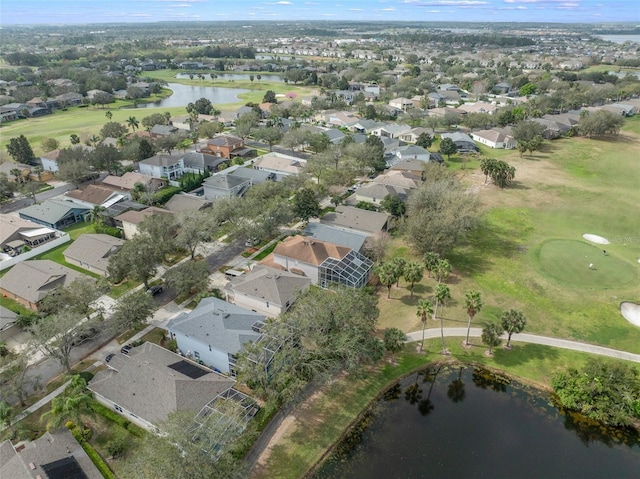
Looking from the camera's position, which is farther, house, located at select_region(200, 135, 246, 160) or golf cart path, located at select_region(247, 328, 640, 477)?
house, located at select_region(200, 135, 246, 160)

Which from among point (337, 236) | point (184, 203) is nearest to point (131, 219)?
point (184, 203)

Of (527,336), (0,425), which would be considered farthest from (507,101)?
(0,425)

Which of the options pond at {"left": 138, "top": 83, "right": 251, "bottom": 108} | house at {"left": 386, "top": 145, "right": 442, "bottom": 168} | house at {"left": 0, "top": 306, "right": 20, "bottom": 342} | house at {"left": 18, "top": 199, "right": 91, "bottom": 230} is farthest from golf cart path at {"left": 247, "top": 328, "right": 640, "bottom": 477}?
pond at {"left": 138, "top": 83, "right": 251, "bottom": 108}

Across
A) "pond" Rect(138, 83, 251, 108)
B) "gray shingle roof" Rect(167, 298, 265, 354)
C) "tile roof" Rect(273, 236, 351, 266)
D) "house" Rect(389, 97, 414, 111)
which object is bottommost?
"pond" Rect(138, 83, 251, 108)

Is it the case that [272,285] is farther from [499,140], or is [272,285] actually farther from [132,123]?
[499,140]

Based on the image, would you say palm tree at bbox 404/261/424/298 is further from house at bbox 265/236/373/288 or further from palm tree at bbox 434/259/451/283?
house at bbox 265/236/373/288

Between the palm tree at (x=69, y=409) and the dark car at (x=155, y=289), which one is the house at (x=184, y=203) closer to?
the dark car at (x=155, y=289)

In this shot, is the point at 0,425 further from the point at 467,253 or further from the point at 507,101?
the point at 507,101

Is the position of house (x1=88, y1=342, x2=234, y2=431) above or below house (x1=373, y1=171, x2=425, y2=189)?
above

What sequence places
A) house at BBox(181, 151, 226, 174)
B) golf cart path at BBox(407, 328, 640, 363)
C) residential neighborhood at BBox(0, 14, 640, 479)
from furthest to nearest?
house at BBox(181, 151, 226, 174), golf cart path at BBox(407, 328, 640, 363), residential neighborhood at BBox(0, 14, 640, 479)
